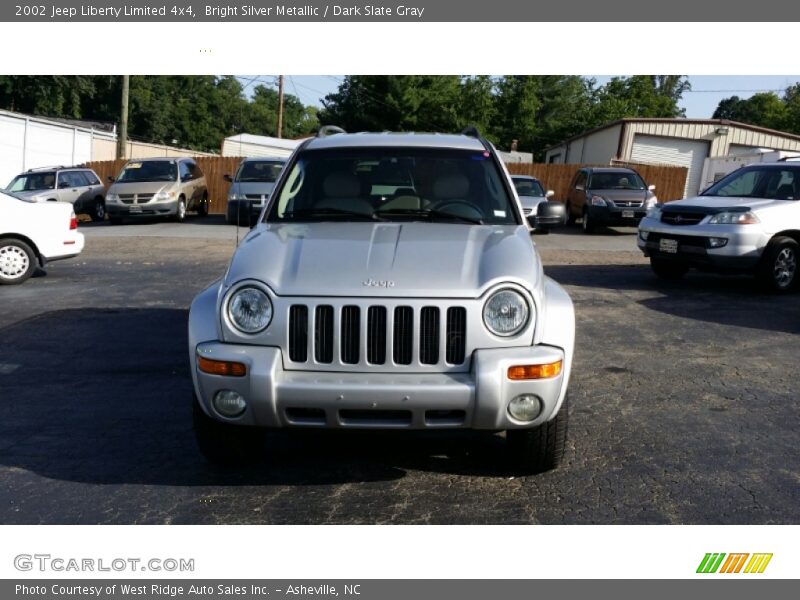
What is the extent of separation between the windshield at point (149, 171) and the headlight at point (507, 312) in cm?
2054

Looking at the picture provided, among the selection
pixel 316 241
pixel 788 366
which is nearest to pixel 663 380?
pixel 788 366

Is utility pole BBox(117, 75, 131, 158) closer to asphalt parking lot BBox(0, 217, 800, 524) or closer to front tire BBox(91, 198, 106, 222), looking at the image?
front tire BBox(91, 198, 106, 222)

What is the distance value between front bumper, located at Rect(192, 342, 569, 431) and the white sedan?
28.0 ft

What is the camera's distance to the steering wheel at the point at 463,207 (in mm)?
4852

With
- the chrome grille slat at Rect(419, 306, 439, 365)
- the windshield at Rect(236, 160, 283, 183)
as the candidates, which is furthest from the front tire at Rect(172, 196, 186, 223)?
the chrome grille slat at Rect(419, 306, 439, 365)

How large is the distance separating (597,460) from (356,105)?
170 ft

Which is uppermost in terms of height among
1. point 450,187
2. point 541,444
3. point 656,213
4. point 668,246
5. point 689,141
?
point 689,141

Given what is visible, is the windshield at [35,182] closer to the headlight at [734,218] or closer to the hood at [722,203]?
the hood at [722,203]

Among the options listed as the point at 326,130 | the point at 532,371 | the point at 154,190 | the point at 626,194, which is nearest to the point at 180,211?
the point at 154,190

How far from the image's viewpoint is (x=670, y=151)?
32781 mm

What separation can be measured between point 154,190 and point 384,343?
64.9 ft

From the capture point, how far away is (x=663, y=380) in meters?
6.21

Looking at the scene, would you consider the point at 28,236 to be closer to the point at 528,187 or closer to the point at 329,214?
the point at 329,214

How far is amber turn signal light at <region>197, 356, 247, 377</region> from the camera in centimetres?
365
